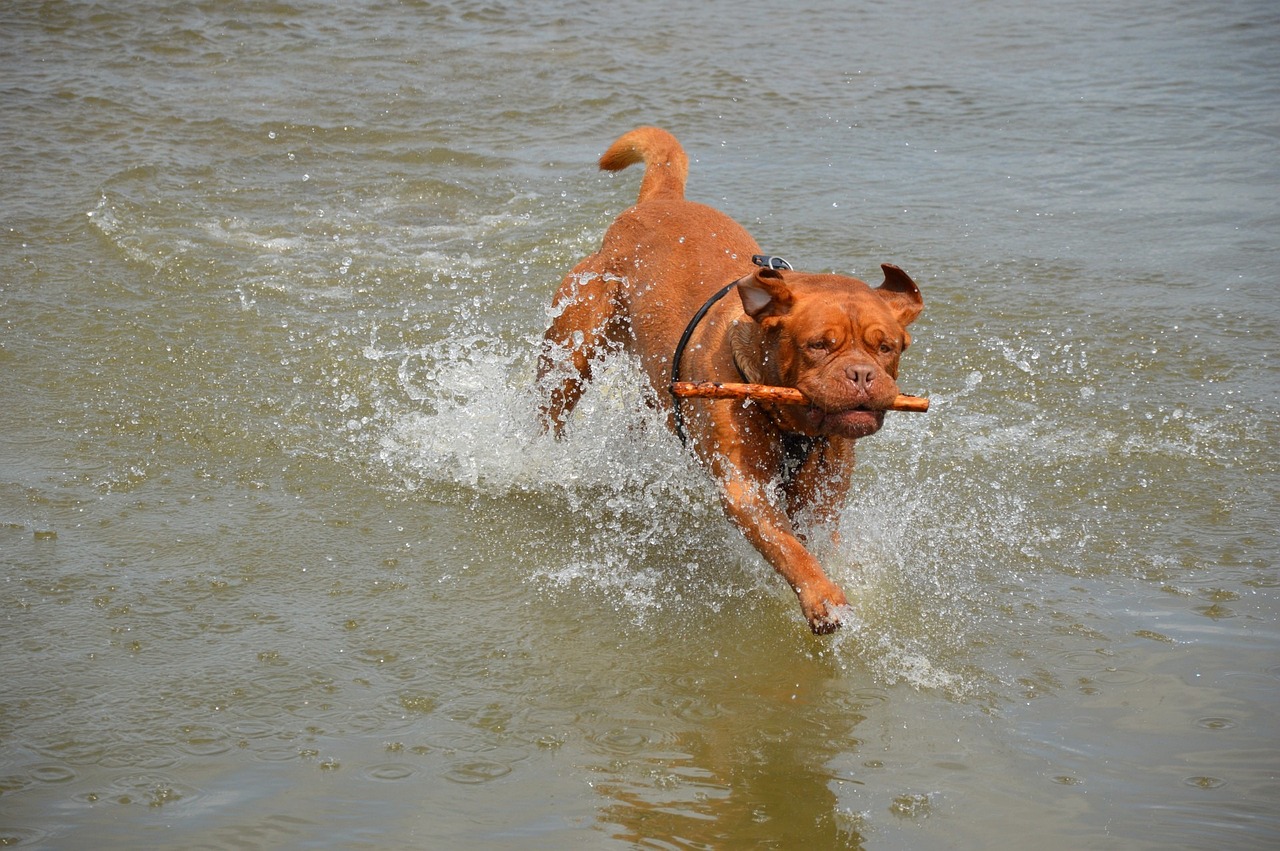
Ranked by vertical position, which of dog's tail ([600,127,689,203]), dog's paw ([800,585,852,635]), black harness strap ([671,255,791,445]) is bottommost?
dog's paw ([800,585,852,635])

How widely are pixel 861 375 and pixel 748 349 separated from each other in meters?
0.55

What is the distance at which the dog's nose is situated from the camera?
3.65 m

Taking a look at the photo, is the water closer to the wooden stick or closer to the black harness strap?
the black harness strap

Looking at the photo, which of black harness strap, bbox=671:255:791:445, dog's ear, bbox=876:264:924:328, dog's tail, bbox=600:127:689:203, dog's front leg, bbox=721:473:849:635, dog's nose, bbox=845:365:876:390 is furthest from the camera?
dog's tail, bbox=600:127:689:203

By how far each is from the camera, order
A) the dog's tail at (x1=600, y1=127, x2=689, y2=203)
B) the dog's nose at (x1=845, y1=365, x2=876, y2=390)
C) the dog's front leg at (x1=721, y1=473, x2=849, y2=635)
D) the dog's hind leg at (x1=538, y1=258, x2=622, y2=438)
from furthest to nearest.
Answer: the dog's tail at (x1=600, y1=127, x2=689, y2=203), the dog's hind leg at (x1=538, y1=258, x2=622, y2=438), the dog's front leg at (x1=721, y1=473, x2=849, y2=635), the dog's nose at (x1=845, y1=365, x2=876, y2=390)

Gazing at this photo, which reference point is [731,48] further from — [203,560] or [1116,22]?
[203,560]

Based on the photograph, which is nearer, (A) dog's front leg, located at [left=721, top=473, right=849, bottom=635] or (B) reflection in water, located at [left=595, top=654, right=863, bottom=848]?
(B) reflection in water, located at [left=595, top=654, right=863, bottom=848]

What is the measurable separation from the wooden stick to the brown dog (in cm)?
5

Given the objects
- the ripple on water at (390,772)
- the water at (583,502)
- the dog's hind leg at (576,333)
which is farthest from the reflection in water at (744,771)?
the dog's hind leg at (576,333)

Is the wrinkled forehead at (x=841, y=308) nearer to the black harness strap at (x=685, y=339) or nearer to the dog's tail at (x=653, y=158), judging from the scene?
the black harness strap at (x=685, y=339)

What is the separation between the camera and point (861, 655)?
3992mm

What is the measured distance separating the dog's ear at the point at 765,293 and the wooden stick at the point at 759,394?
231 millimetres

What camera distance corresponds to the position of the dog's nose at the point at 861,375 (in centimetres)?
365

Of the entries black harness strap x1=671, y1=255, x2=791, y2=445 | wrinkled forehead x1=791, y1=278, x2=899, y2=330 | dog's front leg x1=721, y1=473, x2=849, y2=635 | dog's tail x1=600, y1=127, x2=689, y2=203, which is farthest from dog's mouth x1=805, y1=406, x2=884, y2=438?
dog's tail x1=600, y1=127, x2=689, y2=203
